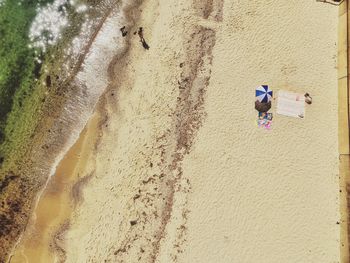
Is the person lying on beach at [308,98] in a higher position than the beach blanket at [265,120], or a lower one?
higher

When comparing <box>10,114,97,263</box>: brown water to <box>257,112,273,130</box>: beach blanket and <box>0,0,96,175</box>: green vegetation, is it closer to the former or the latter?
<box>0,0,96,175</box>: green vegetation

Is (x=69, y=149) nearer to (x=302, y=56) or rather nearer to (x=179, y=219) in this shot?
(x=179, y=219)

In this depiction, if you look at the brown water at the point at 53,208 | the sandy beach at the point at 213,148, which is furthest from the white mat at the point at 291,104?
the brown water at the point at 53,208

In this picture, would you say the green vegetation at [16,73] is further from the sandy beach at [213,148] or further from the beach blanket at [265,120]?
the beach blanket at [265,120]

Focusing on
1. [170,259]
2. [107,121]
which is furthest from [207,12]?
[170,259]

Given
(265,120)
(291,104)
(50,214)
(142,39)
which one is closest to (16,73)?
(142,39)

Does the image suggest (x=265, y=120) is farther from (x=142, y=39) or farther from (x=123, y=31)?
(x=123, y=31)
